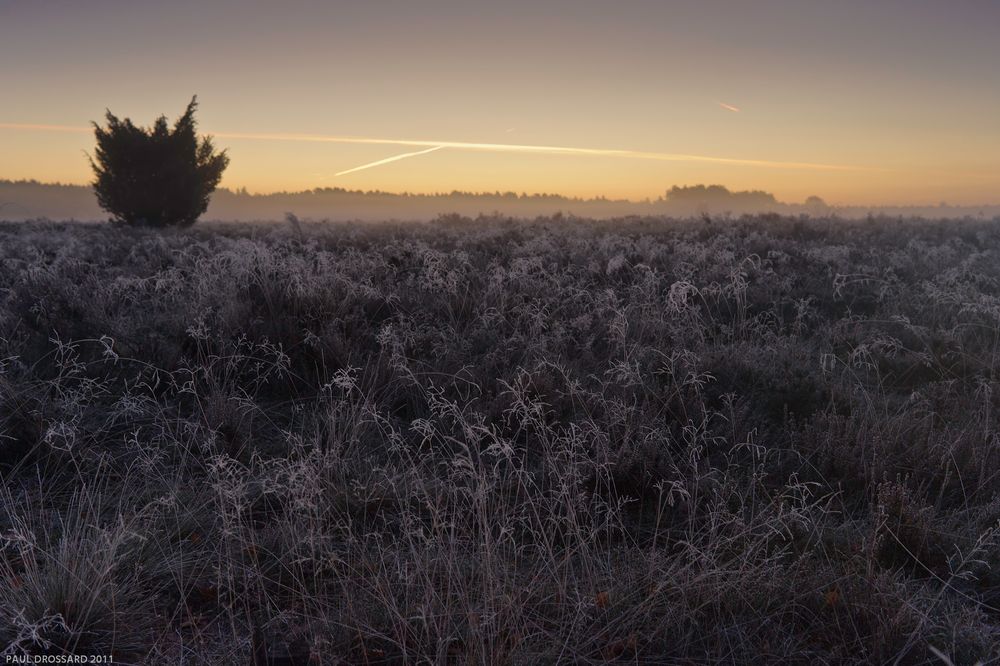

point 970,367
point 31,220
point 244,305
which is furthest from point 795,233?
point 31,220

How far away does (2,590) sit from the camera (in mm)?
2482

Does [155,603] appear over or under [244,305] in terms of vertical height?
under

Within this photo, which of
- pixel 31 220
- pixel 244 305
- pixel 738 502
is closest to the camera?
pixel 738 502

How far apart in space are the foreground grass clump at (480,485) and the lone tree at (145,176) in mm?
23539

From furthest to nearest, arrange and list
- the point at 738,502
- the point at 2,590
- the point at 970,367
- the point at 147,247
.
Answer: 1. the point at 147,247
2. the point at 970,367
3. the point at 738,502
4. the point at 2,590

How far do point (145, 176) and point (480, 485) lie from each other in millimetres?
31563

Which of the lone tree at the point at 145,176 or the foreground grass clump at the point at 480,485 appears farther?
the lone tree at the point at 145,176

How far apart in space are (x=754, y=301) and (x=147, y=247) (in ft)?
43.1

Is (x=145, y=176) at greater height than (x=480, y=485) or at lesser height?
A: greater

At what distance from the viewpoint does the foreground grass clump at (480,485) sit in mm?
2484

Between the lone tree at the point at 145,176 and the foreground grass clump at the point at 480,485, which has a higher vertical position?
the lone tree at the point at 145,176

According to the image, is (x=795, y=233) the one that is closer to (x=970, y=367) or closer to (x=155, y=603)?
(x=970, y=367)

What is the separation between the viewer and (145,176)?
1127 inches

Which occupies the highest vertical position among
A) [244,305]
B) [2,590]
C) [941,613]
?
[244,305]
